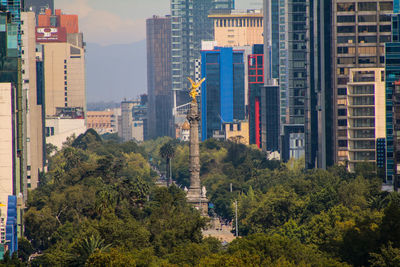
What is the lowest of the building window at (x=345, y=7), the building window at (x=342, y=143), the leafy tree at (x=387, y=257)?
the leafy tree at (x=387, y=257)

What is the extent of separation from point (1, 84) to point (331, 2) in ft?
231

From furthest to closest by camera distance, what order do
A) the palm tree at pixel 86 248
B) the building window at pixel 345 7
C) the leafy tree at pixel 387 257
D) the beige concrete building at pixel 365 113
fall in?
the building window at pixel 345 7 → the beige concrete building at pixel 365 113 → the palm tree at pixel 86 248 → the leafy tree at pixel 387 257

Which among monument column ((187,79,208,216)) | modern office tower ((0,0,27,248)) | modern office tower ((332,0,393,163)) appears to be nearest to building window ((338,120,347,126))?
modern office tower ((332,0,393,163))

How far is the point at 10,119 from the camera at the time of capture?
424ft

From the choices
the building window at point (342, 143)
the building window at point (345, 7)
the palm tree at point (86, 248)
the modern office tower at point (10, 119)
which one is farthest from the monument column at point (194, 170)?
the palm tree at point (86, 248)

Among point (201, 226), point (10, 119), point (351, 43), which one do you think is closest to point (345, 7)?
point (351, 43)

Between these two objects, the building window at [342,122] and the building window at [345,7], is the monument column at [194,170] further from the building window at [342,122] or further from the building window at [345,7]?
the building window at [345,7]

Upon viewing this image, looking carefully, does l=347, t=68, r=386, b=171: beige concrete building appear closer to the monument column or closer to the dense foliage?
the dense foliage

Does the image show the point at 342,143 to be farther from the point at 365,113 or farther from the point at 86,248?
the point at 86,248

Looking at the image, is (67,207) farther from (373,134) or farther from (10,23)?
(373,134)

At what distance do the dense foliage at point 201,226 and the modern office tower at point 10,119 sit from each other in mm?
6609

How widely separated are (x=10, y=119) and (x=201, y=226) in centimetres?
3308

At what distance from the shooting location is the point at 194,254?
94.2 metres

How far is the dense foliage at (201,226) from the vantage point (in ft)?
285
